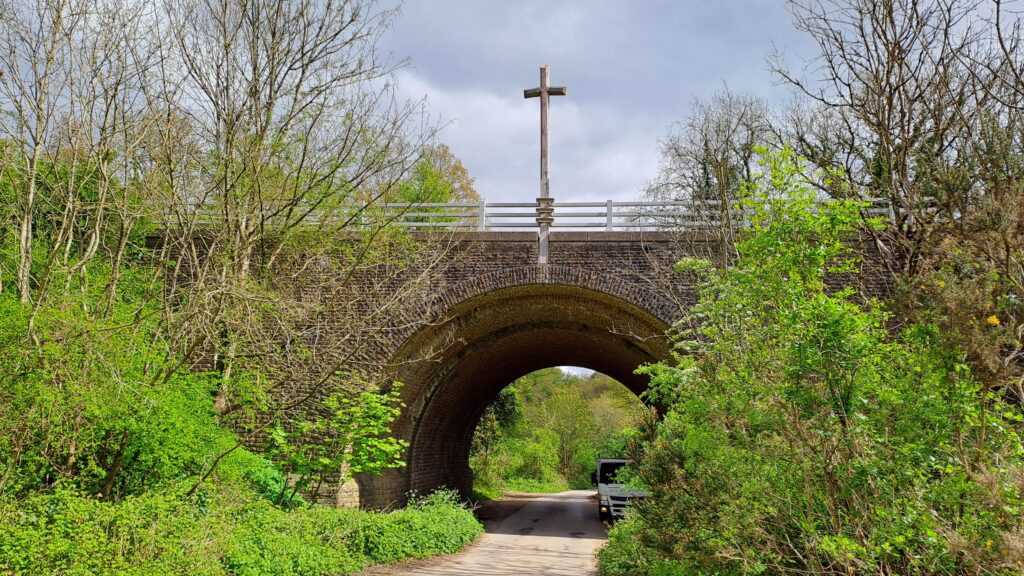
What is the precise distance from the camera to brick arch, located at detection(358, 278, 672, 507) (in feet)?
43.1

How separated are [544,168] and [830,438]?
971 cm

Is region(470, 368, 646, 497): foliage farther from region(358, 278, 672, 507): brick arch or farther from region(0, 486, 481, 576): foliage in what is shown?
region(0, 486, 481, 576): foliage

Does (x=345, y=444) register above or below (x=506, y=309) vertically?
below

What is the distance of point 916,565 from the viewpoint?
383 centimetres

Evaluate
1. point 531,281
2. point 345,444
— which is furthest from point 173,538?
point 531,281

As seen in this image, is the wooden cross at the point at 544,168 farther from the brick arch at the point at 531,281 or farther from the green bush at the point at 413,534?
the green bush at the point at 413,534

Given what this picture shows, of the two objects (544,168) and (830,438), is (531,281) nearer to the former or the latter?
(544,168)

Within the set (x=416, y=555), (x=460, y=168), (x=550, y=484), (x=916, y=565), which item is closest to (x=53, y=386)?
(x=416, y=555)

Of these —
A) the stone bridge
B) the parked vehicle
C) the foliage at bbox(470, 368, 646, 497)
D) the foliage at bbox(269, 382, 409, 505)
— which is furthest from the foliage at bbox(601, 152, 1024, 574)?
the foliage at bbox(470, 368, 646, 497)

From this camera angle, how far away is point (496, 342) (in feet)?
53.5

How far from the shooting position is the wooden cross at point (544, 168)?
13141 millimetres

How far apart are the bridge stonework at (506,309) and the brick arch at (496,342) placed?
27 millimetres

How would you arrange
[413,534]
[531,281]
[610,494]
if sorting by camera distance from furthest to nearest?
1. [610,494]
2. [531,281]
3. [413,534]

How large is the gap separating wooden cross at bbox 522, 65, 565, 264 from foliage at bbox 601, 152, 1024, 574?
7127 mm
